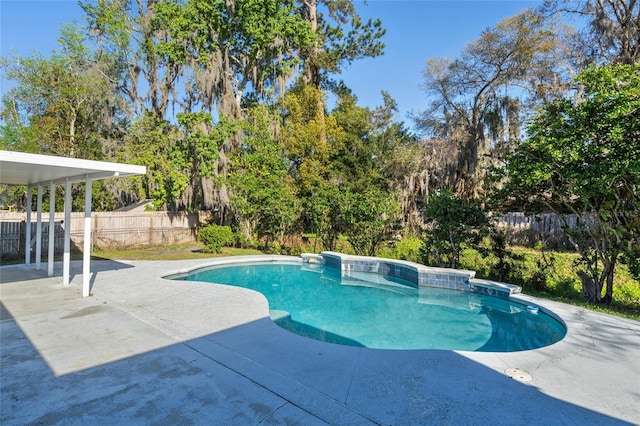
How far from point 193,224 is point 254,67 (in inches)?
310

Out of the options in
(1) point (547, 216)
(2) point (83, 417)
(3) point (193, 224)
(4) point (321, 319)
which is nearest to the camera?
(2) point (83, 417)

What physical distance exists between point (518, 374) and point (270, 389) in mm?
2227

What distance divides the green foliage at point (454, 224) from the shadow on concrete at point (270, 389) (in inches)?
189

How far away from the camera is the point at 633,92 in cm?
490

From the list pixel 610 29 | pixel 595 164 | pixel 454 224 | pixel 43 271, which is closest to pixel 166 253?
pixel 43 271

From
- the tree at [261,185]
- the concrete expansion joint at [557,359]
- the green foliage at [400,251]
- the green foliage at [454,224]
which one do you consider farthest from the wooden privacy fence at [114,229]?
the concrete expansion joint at [557,359]

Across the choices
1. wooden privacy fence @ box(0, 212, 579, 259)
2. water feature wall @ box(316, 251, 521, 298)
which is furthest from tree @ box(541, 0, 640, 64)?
water feature wall @ box(316, 251, 521, 298)

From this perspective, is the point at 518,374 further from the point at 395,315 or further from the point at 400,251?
the point at 400,251

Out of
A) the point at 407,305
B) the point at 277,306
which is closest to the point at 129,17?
the point at 277,306

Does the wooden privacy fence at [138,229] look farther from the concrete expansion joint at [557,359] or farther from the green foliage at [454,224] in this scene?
the concrete expansion joint at [557,359]

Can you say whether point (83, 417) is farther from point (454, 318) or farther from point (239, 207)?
point (239, 207)

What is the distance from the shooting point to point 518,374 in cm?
310

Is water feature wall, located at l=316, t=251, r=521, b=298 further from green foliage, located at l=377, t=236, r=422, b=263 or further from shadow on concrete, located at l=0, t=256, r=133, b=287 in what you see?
shadow on concrete, located at l=0, t=256, r=133, b=287

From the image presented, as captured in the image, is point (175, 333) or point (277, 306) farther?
point (277, 306)
